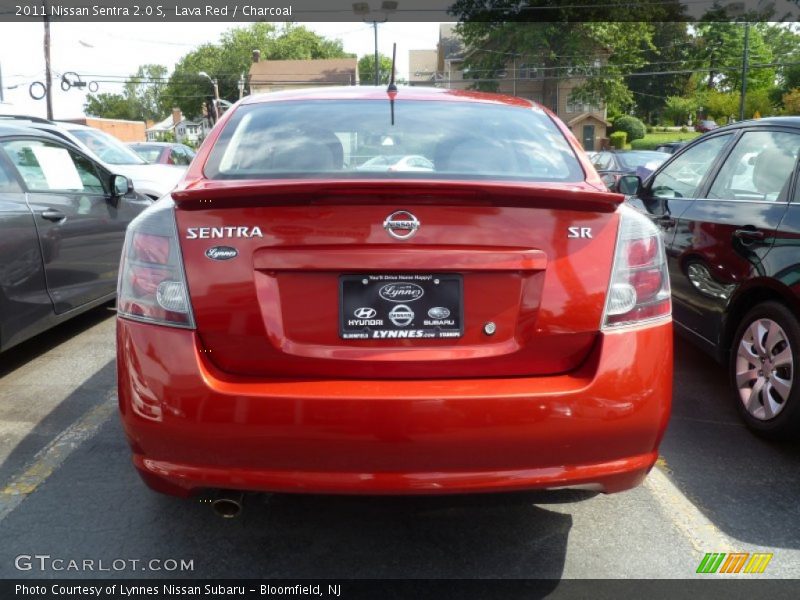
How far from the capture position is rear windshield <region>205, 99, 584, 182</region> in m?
2.70

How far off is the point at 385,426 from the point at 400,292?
1.30 feet

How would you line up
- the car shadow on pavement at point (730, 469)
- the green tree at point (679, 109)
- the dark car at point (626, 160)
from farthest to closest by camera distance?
the green tree at point (679, 109) → the dark car at point (626, 160) → the car shadow on pavement at point (730, 469)

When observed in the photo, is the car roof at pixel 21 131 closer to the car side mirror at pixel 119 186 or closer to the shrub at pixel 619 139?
the car side mirror at pixel 119 186

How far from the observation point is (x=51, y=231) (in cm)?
506

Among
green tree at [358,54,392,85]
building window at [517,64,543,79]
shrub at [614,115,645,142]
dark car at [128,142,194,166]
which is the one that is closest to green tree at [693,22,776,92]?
shrub at [614,115,645,142]

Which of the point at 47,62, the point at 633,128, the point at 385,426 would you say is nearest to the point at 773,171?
the point at 385,426

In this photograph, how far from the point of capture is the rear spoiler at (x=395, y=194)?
2207mm

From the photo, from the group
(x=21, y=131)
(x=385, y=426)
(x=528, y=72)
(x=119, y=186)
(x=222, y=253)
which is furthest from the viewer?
(x=528, y=72)

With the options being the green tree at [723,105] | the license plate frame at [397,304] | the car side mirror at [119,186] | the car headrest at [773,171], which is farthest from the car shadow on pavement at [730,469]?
the green tree at [723,105]

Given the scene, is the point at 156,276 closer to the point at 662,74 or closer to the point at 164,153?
the point at 164,153

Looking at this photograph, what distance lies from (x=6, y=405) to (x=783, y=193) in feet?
14.5

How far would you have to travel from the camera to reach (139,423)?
7.48ft

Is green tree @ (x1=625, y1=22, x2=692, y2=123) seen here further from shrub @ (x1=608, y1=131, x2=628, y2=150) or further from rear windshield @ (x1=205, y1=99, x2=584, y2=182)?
rear windshield @ (x1=205, y1=99, x2=584, y2=182)

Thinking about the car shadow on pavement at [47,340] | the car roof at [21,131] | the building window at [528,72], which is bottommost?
the car shadow on pavement at [47,340]
